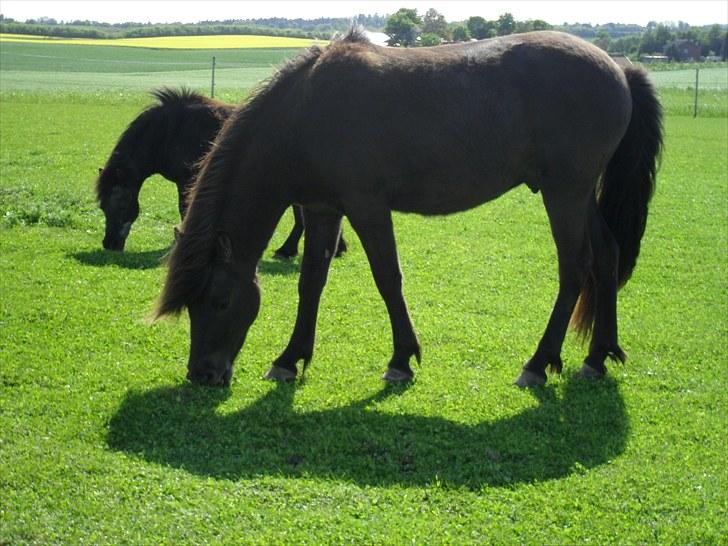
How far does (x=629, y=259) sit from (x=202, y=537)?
4.20 metres

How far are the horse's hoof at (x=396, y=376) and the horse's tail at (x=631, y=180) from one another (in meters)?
1.46

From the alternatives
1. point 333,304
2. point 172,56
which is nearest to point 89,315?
point 333,304

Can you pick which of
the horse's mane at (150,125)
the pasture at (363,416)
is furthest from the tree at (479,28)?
the horse's mane at (150,125)

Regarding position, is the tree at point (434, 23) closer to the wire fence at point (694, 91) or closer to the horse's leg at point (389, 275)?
the horse's leg at point (389, 275)

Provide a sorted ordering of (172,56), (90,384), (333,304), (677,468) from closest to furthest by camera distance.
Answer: (677,468)
(90,384)
(333,304)
(172,56)

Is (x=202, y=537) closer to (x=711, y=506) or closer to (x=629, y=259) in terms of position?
(x=711, y=506)

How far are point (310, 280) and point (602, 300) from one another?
2167mm

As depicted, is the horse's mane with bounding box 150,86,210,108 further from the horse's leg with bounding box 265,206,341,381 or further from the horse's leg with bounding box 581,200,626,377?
the horse's leg with bounding box 581,200,626,377

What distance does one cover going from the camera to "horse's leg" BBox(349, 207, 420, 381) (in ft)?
20.4

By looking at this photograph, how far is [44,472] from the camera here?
484 centimetres

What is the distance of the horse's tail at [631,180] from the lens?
274 inches

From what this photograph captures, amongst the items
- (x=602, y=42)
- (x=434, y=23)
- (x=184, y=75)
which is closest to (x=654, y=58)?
(x=184, y=75)

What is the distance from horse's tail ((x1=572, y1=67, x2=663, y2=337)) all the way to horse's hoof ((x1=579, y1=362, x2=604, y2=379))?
13.3 inches

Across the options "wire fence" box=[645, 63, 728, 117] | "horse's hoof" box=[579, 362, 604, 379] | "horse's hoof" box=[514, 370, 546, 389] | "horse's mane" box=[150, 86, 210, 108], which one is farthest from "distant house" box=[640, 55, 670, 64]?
"horse's hoof" box=[514, 370, 546, 389]
